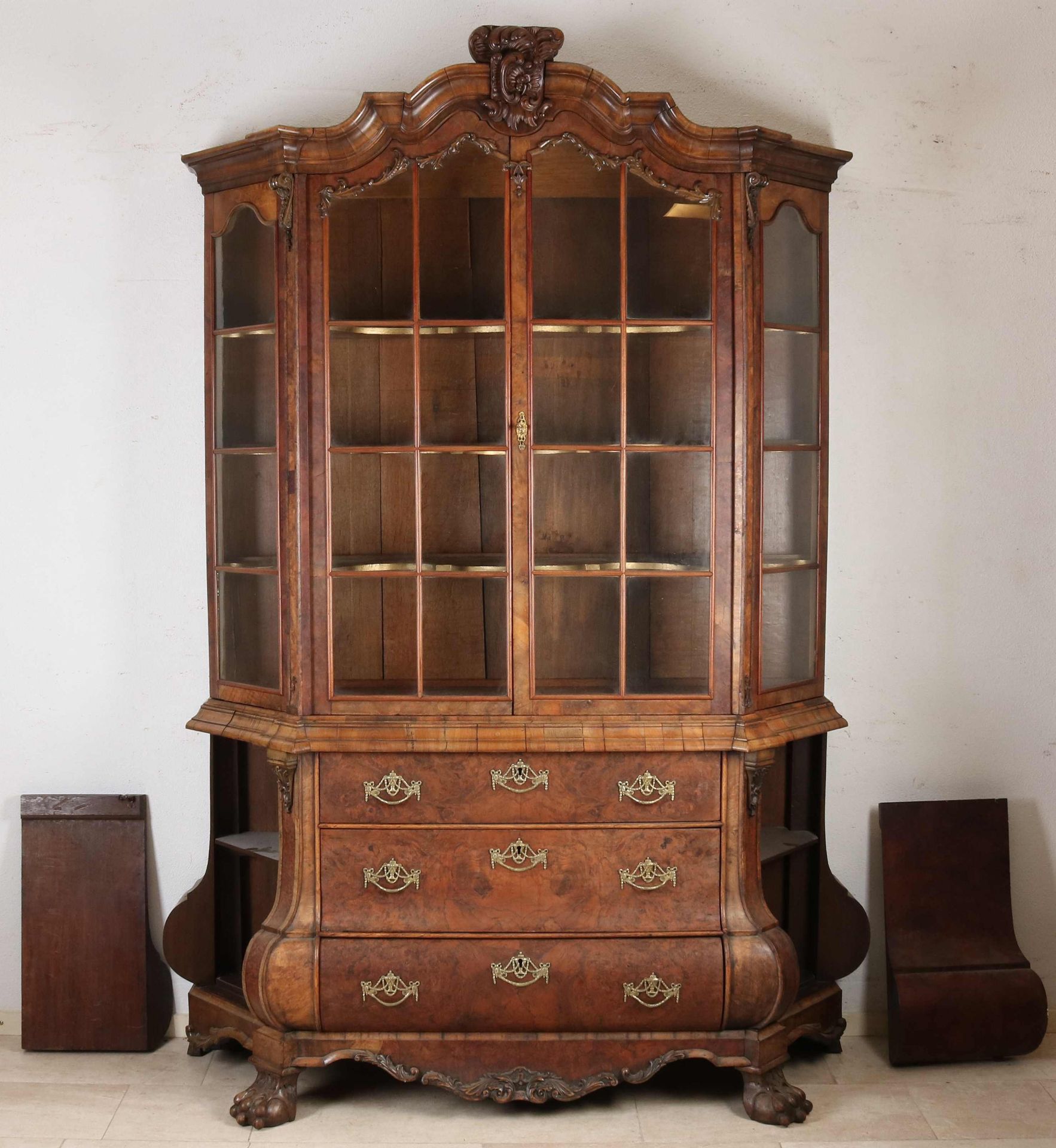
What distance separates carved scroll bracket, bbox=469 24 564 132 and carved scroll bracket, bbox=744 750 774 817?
4.72ft

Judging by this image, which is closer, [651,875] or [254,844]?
[651,875]

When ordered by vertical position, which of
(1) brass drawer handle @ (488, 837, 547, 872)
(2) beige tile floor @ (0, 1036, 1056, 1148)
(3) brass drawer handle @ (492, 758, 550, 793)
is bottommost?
(2) beige tile floor @ (0, 1036, 1056, 1148)

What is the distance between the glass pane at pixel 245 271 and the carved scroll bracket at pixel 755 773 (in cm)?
143

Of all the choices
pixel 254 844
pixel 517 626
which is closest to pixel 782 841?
pixel 517 626

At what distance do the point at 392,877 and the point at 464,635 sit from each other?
0.56 metres

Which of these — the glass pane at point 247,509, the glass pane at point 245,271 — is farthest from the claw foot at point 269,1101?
the glass pane at point 245,271

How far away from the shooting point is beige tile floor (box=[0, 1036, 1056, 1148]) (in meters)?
2.60

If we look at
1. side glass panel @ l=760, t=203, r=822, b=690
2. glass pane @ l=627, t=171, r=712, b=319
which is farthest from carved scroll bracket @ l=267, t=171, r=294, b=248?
side glass panel @ l=760, t=203, r=822, b=690

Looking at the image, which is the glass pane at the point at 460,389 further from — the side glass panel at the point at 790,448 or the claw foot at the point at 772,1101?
the claw foot at the point at 772,1101

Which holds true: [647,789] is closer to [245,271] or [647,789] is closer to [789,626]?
[789,626]

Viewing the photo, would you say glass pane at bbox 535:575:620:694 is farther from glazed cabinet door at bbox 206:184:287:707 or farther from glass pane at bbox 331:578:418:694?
glazed cabinet door at bbox 206:184:287:707

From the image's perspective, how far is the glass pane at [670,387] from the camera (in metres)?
2.65

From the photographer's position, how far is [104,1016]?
301cm

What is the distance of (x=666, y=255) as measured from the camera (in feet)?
8.60
